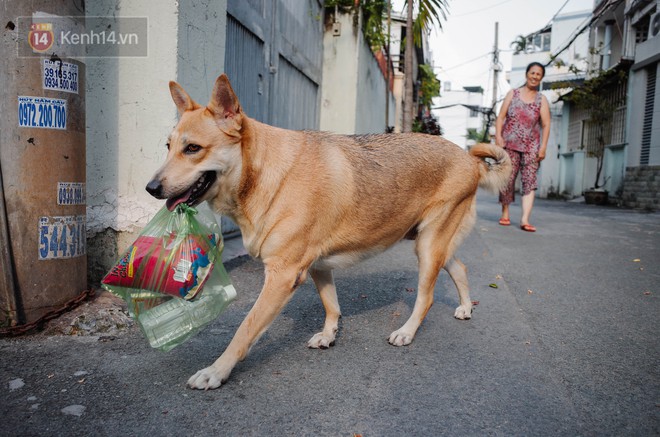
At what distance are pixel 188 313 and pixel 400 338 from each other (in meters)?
1.29

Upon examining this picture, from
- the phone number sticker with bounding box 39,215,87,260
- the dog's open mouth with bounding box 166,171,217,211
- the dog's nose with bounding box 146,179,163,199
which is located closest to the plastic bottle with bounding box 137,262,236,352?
the dog's open mouth with bounding box 166,171,217,211

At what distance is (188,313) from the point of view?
2.72 m

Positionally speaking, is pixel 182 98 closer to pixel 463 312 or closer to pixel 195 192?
pixel 195 192

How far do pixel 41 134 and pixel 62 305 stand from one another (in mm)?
1043

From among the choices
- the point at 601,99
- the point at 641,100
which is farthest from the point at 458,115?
the point at 641,100

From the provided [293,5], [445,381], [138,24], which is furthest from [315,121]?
[445,381]

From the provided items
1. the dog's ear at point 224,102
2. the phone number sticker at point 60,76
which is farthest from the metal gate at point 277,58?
the dog's ear at point 224,102

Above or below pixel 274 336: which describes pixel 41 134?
above

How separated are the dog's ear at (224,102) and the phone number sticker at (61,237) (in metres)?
1.25

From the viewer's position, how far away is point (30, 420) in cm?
195

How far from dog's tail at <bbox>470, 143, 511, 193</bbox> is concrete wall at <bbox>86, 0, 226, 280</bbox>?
2.37 meters

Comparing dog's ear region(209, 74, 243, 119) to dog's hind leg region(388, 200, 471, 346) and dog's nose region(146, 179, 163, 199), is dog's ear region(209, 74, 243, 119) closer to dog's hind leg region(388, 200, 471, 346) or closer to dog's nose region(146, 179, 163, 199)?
dog's nose region(146, 179, 163, 199)

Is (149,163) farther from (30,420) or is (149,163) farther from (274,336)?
(30,420)

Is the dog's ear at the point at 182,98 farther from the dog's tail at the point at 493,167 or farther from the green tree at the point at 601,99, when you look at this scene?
the green tree at the point at 601,99
